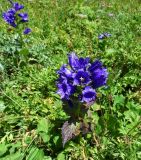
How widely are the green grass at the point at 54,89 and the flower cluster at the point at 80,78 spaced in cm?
41

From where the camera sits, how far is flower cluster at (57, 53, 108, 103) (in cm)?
261

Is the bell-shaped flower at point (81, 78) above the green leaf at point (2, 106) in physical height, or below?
below

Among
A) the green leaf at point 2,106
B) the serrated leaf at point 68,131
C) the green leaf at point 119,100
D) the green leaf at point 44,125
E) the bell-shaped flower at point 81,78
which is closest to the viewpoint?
the bell-shaped flower at point 81,78

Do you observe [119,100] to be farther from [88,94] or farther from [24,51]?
[24,51]

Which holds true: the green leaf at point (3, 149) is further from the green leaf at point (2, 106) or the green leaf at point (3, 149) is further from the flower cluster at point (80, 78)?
the flower cluster at point (80, 78)

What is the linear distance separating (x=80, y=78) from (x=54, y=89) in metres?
1.14

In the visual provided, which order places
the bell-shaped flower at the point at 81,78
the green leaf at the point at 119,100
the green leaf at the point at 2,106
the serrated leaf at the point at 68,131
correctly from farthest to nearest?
the green leaf at the point at 2,106
the green leaf at the point at 119,100
the serrated leaf at the point at 68,131
the bell-shaped flower at the point at 81,78

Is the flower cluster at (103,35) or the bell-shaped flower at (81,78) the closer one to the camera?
the bell-shaped flower at (81,78)

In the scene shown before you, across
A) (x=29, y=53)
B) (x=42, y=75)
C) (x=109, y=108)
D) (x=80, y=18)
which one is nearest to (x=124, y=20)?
(x=80, y=18)

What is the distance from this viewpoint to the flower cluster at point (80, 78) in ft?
8.55

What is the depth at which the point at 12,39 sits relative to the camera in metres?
4.54

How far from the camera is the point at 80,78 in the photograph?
261cm

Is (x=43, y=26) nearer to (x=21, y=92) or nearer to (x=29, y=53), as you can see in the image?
(x=29, y=53)

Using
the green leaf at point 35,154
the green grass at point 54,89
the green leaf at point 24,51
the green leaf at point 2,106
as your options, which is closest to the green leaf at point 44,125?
the green grass at point 54,89
